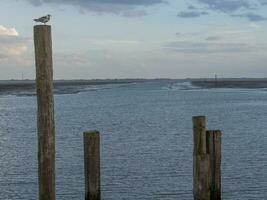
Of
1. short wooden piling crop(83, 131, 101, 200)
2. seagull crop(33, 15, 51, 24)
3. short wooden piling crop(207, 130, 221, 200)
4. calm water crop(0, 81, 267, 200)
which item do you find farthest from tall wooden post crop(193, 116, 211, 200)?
seagull crop(33, 15, 51, 24)

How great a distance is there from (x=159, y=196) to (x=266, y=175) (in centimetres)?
483

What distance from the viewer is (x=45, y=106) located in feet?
34.7

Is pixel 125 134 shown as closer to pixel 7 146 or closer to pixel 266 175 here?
pixel 7 146

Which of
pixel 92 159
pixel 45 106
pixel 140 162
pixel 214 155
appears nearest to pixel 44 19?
pixel 45 106

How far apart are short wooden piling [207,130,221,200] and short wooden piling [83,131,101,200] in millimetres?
3064

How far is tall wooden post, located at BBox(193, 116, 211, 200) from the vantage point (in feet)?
46.7

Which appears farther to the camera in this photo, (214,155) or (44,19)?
(214,155)

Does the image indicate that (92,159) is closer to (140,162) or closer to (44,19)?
(44,19)

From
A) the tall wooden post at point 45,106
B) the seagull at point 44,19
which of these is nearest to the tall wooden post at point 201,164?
the tall wooden post at point 45,106

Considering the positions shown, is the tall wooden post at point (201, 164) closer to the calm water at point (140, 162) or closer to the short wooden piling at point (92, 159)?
the short wooden piling at point (92, 159)

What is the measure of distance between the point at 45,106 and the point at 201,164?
5.16m

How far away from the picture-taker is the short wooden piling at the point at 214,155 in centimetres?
1486

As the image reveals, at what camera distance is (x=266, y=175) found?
2047cm

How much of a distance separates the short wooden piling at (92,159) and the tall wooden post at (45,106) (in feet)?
9.52
